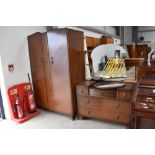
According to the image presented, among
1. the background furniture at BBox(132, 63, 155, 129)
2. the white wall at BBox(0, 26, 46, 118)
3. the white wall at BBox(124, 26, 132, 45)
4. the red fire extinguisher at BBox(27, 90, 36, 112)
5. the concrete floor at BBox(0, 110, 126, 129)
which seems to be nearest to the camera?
the background furniture at BBox(132, 63, 155, 129)

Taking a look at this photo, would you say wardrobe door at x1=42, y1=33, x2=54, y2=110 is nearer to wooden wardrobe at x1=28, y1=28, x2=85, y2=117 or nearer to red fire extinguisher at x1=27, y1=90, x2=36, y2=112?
wooden wardrobe at x1=28, y1=28, x2=85, y2=117

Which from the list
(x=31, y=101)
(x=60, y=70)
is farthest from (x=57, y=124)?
(x=60, y=70)

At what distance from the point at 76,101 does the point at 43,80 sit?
0.83 metres

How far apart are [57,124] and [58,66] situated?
1.07 m

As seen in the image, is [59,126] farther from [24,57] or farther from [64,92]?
[24,57]

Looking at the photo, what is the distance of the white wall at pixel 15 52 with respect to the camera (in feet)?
9.18

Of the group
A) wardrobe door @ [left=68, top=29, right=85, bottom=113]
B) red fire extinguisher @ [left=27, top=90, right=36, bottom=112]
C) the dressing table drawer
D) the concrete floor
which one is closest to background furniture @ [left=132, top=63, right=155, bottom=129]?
the dressing table drawer

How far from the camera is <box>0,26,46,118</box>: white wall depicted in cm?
280

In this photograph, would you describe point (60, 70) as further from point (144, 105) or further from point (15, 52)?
point (144, 105)

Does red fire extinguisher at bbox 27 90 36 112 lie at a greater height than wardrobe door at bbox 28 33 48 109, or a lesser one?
lesser

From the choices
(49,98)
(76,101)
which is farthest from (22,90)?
(76,101)

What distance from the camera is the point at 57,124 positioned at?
109 inches

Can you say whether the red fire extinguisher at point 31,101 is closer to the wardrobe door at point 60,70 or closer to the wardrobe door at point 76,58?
the wardrobe door at point 60,70

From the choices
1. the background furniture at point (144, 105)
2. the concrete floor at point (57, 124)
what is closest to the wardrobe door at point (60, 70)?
the concrete floor at point (57, 124)
